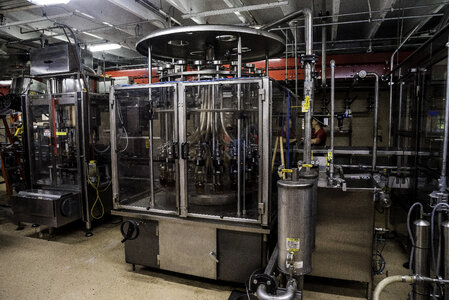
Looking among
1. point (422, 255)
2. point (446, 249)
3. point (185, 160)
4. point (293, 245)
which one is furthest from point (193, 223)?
point (446, 249)

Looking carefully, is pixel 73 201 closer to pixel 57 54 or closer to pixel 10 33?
pixel 57 54

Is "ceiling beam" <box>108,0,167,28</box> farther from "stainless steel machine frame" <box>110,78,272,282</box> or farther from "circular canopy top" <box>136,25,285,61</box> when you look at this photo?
"stainless steel machine frame" <box>110,78,272,282</box>

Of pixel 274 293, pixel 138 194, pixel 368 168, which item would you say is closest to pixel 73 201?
pixel 138 194

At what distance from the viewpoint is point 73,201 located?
3.95 metres

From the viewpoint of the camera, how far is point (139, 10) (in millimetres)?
4172

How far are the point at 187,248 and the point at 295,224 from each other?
1.21 metres

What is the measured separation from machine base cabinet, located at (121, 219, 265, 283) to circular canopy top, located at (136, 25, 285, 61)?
1.69 meters

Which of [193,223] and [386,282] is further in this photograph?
[193,223]

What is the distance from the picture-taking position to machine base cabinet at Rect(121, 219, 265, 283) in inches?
101

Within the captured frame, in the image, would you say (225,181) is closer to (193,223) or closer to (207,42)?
(193,223)

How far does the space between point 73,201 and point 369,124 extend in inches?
231

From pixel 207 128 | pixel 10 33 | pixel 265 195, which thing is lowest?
pixel 265 195

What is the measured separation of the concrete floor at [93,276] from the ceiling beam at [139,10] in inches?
121

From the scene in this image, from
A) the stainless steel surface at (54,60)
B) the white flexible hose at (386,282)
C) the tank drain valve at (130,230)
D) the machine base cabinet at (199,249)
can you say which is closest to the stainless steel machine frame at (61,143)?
the stainless steel surface at (54,60)
